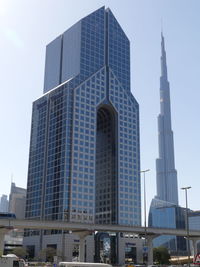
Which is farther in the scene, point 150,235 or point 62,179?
point 62,179

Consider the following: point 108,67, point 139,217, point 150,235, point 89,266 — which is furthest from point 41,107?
point 89,266

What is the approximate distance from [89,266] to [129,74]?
154 metres

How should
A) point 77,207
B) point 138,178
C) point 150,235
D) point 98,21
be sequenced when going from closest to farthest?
1. point 150,235
2. point 77,207
3. point 138,178
4. point 98,21

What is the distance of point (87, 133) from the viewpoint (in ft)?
531

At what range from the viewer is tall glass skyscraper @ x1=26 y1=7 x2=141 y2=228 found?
506 feet

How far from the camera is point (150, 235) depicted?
382 feet

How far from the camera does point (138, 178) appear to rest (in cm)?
→ 17438

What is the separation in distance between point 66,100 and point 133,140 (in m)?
37.8

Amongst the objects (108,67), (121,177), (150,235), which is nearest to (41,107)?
(108,67)

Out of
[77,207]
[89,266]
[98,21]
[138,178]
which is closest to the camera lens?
[89,266]

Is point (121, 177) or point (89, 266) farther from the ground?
point (121, 177)

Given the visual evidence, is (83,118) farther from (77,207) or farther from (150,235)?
(150,235)

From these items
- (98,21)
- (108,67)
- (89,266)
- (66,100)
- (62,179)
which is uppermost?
(98,21)

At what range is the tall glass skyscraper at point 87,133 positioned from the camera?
15438 centimetres
